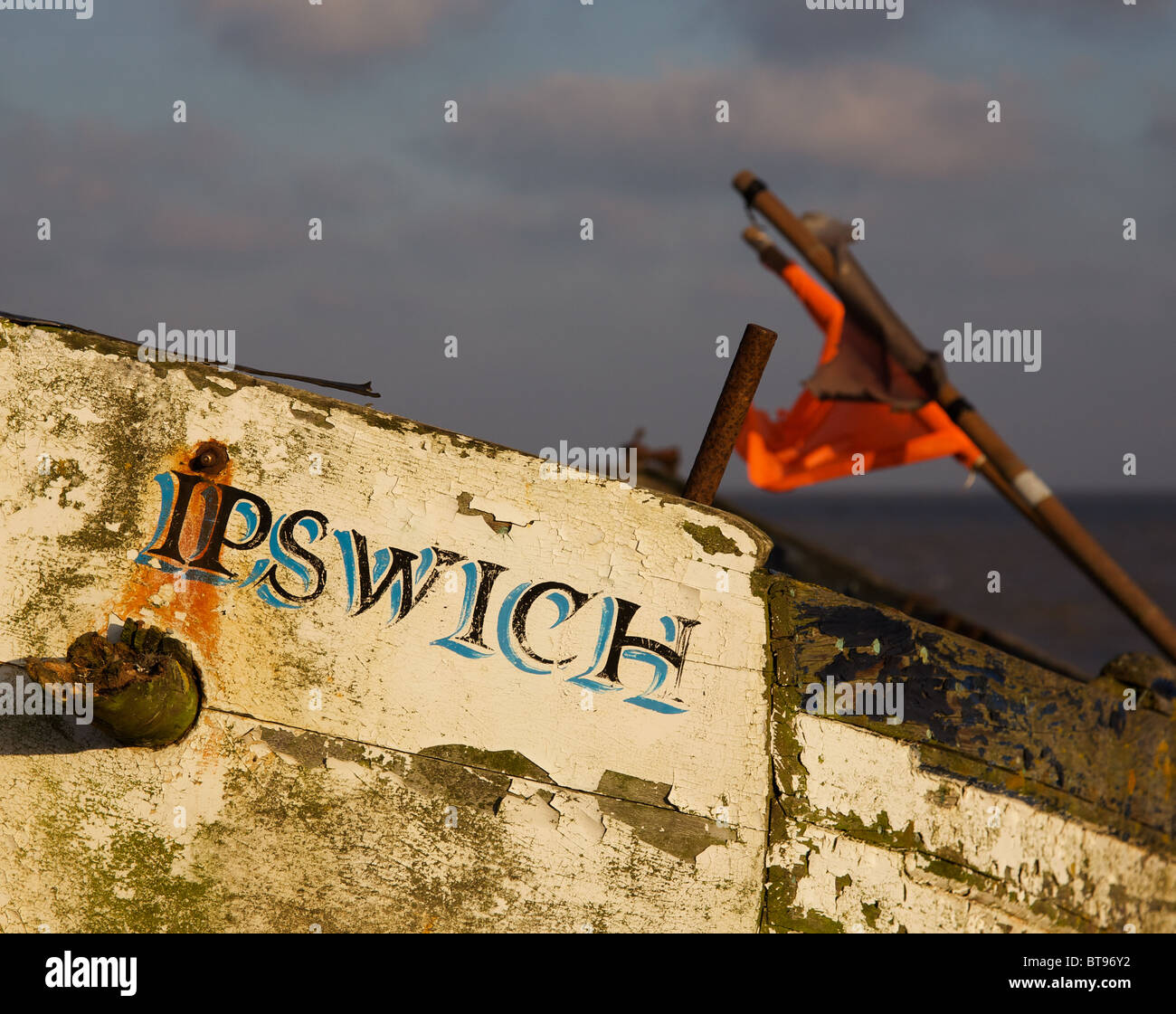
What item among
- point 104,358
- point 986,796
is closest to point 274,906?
point 104,358

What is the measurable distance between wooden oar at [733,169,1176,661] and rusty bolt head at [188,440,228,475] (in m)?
2.10

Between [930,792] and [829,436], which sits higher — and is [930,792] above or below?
below

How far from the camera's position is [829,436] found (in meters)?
4.78

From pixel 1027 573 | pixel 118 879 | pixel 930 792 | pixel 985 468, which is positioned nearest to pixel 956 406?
pixel 985 468

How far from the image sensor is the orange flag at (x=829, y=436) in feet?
14.7

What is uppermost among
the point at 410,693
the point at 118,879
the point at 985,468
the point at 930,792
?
the point at 985,468

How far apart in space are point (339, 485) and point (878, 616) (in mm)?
1813

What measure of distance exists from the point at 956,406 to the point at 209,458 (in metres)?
2.54

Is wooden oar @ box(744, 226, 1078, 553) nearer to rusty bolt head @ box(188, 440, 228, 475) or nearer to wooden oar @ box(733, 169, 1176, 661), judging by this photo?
wooden oar @ box(733, 169, 1176, 661)

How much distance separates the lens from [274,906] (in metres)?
3.01

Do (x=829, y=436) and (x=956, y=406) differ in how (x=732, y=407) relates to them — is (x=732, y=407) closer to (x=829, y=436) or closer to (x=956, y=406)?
(x=956, y=406)

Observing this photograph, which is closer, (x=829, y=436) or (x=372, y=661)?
(x=372, y=661)

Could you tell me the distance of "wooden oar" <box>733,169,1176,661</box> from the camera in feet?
11.5
